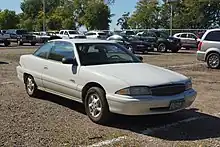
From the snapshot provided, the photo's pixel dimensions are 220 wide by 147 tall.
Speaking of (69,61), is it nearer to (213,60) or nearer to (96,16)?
(213,60)

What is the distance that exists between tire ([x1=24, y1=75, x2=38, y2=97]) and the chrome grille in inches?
136

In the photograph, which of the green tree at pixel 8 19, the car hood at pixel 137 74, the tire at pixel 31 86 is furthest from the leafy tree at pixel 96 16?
the car hood at pixel 137 74

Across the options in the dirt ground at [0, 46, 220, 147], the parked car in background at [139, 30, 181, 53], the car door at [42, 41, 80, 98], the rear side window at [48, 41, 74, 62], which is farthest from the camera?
the parked car in background at [139, 30, 181, 53]

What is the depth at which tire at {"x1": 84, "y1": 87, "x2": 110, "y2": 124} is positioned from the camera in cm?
675

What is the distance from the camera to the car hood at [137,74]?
259 inches

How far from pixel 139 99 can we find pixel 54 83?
7.73 feet

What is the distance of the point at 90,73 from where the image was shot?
7.11 metres

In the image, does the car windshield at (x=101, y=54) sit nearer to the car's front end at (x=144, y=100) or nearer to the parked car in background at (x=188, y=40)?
the car's front end at (x=144, y=100)

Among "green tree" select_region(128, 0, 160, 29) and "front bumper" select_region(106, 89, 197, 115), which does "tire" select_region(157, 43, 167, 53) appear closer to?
"front bumper" select_region(106, 89, 197, 115)

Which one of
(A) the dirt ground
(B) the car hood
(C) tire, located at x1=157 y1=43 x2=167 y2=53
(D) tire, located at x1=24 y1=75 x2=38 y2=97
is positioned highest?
(B) the car hood

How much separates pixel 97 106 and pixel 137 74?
90cm

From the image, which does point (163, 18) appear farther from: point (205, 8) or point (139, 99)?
point (139, 99)

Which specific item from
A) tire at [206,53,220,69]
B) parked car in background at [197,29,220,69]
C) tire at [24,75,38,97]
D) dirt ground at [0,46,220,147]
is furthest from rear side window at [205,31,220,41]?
tire at [24,75,38,97]

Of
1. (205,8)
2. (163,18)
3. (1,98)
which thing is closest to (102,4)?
(163,18)
